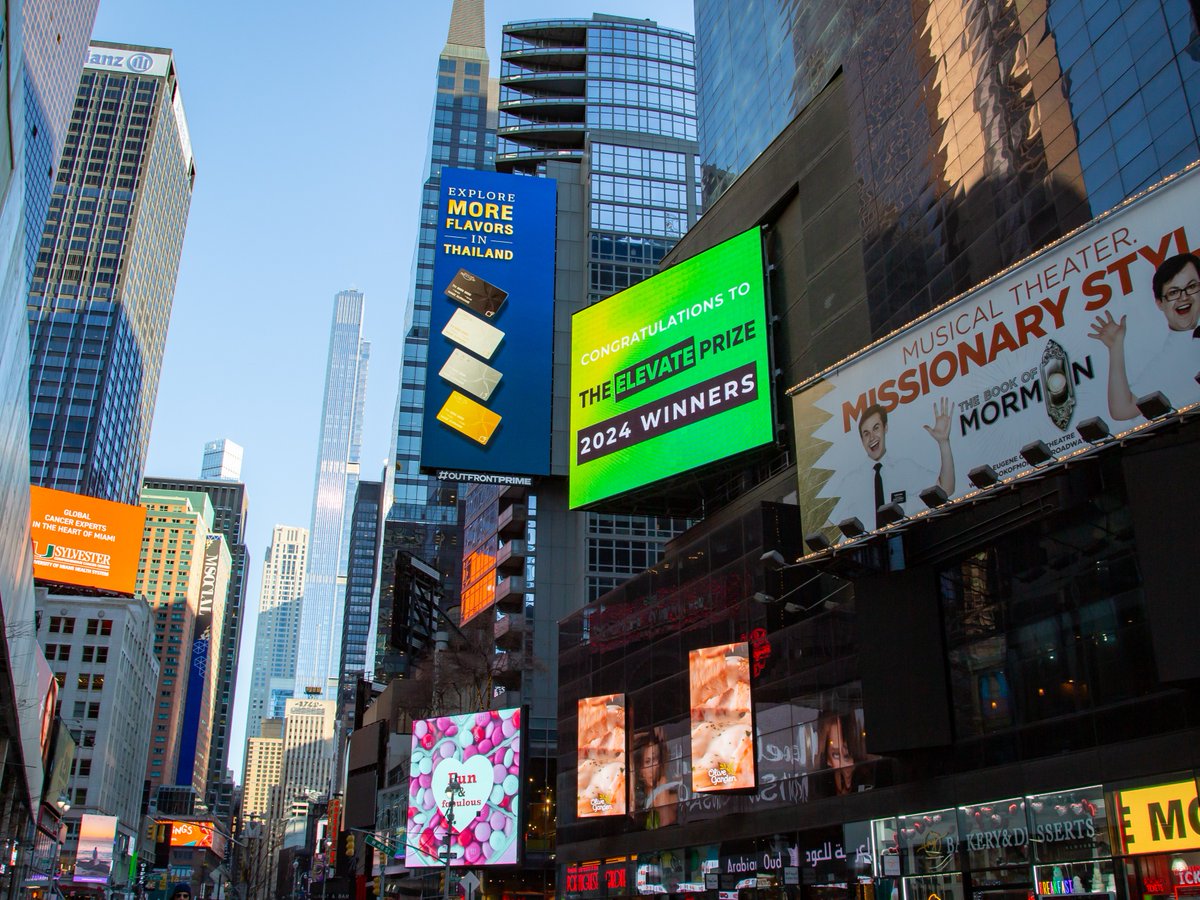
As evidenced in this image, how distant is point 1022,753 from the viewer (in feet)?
82.3

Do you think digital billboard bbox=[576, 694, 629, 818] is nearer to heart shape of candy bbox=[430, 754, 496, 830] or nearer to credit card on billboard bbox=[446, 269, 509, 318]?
heart shape of candy bbox=[430, 754, 496, 830]

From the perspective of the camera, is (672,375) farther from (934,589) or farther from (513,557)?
(513,557)

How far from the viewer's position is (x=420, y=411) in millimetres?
124875

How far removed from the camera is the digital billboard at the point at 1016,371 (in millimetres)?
22016

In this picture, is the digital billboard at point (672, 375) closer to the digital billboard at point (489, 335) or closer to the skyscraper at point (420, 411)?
the digital billboard at point (489, 335)

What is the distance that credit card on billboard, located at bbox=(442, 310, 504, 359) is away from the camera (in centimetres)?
6184

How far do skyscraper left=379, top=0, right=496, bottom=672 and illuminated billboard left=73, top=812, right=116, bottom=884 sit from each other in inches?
1406

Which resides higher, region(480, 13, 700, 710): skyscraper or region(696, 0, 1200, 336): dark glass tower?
region(480, 13, 700, 710): skyscraper

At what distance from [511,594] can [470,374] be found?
22.5 meters

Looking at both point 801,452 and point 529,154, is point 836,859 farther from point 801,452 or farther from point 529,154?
point 529,154

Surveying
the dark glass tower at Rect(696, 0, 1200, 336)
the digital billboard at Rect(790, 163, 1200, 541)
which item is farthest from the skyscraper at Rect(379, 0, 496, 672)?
the digital billboard at Rect(790, 163, 1200, 541)

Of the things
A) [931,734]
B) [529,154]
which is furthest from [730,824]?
[529,154]

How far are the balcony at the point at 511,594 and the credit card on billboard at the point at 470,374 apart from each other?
2104cm

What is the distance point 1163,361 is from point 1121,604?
5166mm
